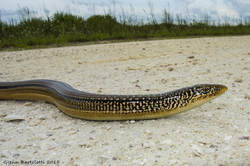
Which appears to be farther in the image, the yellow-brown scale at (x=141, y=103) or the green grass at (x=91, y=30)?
the green grass at (x=91, y=30)

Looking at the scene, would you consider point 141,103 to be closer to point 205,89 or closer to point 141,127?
point 141,127

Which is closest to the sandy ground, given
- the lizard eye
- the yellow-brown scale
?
the yellow-brown scale

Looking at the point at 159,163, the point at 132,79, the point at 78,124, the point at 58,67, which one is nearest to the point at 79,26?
the point at 58,67

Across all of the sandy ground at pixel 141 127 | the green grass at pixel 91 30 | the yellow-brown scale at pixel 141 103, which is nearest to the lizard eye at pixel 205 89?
the yellow-brown scale at pixel 141 103

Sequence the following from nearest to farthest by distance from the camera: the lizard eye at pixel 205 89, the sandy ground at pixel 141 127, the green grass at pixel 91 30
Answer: the sandy ground at pixel 141 127
the lizard eye at pixel 205 89
the green grass at pixel 91 30

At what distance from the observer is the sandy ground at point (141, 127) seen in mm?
2668

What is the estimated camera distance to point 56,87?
4.76m

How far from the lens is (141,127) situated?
3.40 metres

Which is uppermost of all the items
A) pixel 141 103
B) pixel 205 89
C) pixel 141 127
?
pixel 205 89

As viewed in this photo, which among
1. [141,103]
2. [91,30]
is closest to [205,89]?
[141,103]

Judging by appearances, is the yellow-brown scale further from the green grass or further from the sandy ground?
the green grass

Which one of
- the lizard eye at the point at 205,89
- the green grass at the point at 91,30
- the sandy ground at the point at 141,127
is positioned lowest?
the sandy ground at the point at 141,127

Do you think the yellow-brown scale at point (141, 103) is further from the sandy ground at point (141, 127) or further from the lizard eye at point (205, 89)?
the sandy ground at point (141, 127)

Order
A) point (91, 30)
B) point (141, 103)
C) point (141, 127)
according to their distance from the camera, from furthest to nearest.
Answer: point (91, 30)
point (141, 103)
point (141, 127)
